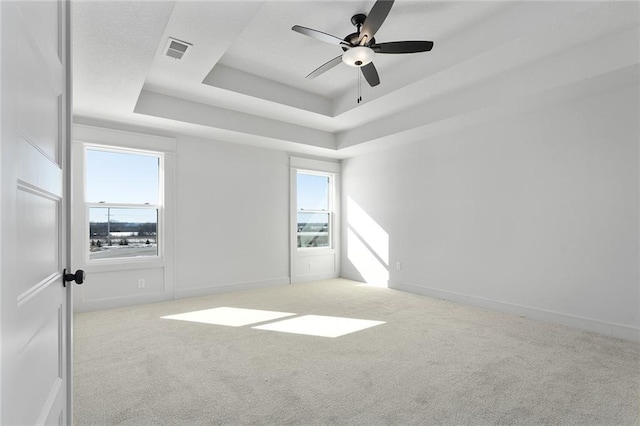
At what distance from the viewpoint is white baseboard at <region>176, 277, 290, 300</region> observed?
16.1ft

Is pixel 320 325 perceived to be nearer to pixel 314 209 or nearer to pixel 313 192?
pixel 314 209

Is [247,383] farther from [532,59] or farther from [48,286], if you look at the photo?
[532,59]

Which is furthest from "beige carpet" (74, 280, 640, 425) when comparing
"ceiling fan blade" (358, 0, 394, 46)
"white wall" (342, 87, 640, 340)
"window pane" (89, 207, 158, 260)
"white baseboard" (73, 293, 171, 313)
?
"ceiling fan blade" (358, 0, 394, 46)

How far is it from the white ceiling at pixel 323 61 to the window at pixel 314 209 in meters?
1.40

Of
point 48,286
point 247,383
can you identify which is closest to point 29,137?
point 48,286

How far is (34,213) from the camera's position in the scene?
2.79ft

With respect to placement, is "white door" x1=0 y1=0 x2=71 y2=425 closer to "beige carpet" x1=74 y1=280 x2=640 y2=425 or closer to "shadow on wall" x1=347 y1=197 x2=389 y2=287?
"beige carpet" x1=74 y1=280 x2=640 y2=425

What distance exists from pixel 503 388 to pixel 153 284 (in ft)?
13.9

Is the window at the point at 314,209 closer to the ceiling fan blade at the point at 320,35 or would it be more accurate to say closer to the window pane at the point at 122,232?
the window pane at the point at 122,232

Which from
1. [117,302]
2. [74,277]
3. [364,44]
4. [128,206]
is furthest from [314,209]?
[74,277]

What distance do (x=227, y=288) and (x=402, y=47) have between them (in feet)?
13.4

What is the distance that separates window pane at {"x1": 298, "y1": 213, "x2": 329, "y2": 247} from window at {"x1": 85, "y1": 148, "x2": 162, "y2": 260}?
2425 mm

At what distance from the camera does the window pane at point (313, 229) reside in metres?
6.29

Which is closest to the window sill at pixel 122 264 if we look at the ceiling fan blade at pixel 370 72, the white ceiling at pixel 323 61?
the white ceiling at pixel 323 61
